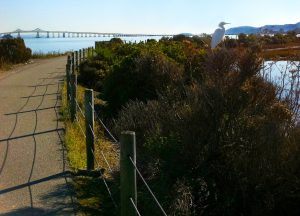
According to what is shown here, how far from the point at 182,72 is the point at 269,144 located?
725cm

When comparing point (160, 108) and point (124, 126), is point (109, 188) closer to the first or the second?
point (160, 108)

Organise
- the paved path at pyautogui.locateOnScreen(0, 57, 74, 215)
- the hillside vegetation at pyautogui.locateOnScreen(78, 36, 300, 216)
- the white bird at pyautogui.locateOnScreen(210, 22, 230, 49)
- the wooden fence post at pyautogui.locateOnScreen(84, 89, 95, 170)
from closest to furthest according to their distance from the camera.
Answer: the paved path at pyautogui.locateOnScreen(0, 57, 74, 215)
the hillside vegetation at pyautogui.locateOnScreen(78, 36, 300, 216)
the wooden fence post at pyautogui.locateOnScreen(84, 89, 95, 170)
the white bird at pyautogui.locateOnScreen(210, 22, 230, 49)

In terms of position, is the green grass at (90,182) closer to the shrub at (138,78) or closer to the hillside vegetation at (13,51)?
the shrub at (138,78)

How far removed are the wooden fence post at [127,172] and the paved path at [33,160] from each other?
1262 millimetres

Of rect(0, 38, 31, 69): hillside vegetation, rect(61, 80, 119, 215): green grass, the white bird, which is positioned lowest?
rect(0, 38, 31, 69): hillside vegetation

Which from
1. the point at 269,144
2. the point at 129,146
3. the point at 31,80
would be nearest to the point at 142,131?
the point at 269,144

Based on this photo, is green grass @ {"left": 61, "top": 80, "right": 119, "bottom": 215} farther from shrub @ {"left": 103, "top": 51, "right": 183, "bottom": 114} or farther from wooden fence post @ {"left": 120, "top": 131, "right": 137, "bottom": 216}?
shrub @ {"left": 103, "top": 51, "right": 183, "bottom": 114}

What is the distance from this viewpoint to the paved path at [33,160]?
676 centimetres

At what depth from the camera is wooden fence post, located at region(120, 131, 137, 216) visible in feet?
17.2

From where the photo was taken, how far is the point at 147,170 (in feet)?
26.4

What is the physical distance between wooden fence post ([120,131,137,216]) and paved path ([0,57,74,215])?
126 cm

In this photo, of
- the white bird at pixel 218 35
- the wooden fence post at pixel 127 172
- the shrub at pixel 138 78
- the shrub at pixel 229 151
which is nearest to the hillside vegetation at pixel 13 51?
the shrub at pixel 138 78

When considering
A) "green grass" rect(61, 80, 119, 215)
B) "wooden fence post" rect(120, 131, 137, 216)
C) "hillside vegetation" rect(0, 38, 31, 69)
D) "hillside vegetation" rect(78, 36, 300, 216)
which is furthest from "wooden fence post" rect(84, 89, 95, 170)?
"hillside vegetation" rect(0, 38, 31, 69)

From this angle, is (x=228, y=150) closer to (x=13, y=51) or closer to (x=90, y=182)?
(x=90, y=182)
